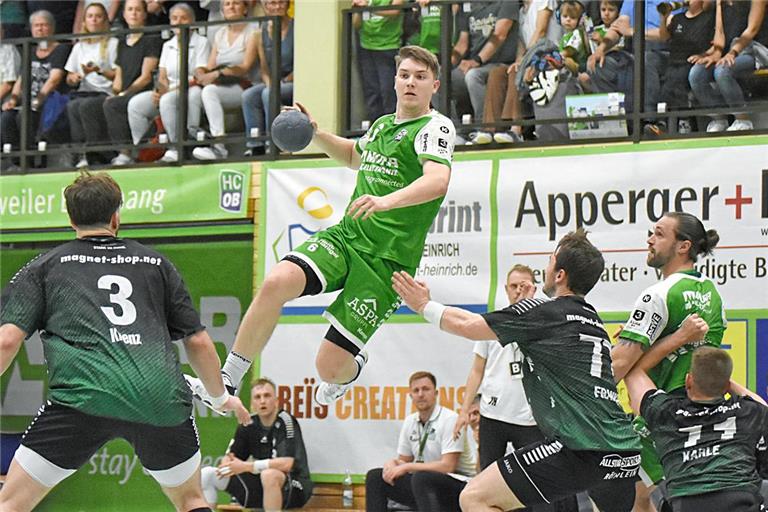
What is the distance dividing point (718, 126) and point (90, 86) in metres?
6.43

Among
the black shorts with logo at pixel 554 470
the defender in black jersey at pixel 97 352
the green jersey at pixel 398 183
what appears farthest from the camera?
the green jersey at pixel 398 183

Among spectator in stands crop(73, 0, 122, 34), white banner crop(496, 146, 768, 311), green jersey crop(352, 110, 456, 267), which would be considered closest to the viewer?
green jersey crop(352, 110, 456, 267)

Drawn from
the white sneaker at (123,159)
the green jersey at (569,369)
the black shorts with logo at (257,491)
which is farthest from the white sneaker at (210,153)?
the green jersey at (569,369)

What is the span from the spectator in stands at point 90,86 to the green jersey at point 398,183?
690cm

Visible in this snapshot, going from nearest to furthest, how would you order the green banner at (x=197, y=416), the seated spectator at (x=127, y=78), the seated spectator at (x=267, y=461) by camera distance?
1. the seated spectator at (x=267, y=461)
2. the seated spectator at (x=127, y=78)
3. the green banner at (x=197, y=416)

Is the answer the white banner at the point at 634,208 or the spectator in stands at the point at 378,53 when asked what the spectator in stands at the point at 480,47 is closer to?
the spectator in stands at the point at 378,53

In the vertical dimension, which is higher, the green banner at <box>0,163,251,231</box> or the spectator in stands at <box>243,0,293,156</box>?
the spectator in stands at <box>243,0,293,156</box>

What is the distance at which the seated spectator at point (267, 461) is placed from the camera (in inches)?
444

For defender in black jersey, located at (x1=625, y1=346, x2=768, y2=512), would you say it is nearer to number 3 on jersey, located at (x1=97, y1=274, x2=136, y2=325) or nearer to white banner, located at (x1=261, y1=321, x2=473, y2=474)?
number 3 on jersey, located at (x1=97, y1=274, x2=136, y2=325)

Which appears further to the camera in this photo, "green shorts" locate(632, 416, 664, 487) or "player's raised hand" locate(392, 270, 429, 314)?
"green shorts" locate(632, 416, 664, 487)

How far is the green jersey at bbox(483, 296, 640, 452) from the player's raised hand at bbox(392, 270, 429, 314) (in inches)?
12.7

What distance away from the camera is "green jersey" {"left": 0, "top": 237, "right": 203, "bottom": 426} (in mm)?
5590

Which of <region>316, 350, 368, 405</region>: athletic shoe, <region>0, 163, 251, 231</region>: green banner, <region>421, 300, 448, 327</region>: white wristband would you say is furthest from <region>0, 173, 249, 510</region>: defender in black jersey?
<region>0, 163, 251, 231</region>: green banner

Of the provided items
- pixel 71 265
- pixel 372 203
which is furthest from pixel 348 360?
pixel 71 265
